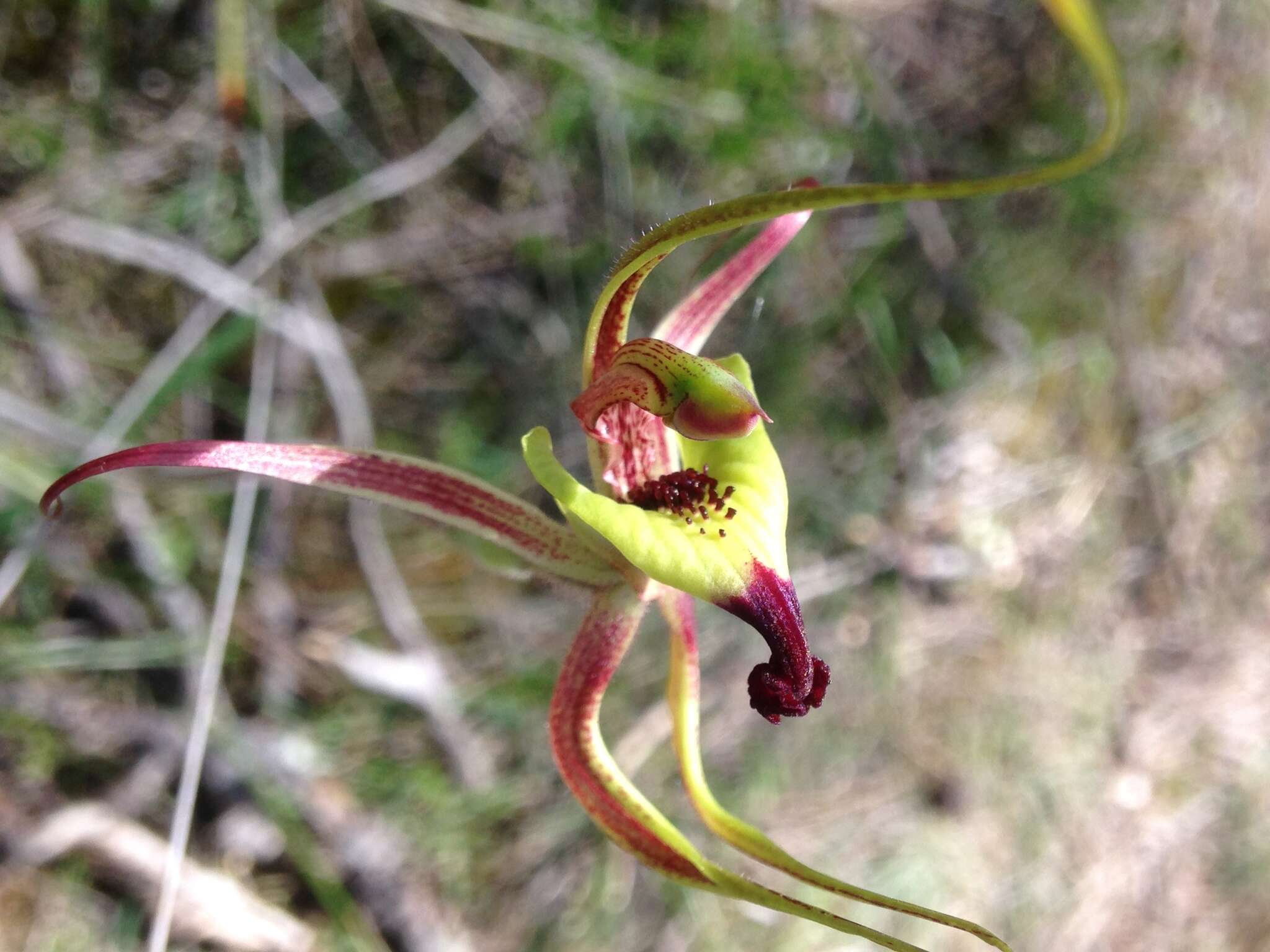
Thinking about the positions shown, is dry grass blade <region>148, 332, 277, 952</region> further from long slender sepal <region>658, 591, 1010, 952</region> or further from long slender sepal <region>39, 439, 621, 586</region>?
long slender sepal <region>658, 591, 1010, 952</region>

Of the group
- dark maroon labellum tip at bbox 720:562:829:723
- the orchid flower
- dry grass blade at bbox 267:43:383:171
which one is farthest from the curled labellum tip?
dry grass blade at bbox 267:43:383:171

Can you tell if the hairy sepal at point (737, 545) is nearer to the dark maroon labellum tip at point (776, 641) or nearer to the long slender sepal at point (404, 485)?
the dark maroon labellum tip at point (776, 641)

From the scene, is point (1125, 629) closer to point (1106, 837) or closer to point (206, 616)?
point (1106, 837)

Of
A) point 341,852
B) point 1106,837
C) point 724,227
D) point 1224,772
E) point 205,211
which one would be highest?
point 1224,772

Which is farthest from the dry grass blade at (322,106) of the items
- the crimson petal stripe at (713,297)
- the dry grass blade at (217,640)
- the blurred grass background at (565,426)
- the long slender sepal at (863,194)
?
the long slender sepal at (863,194)

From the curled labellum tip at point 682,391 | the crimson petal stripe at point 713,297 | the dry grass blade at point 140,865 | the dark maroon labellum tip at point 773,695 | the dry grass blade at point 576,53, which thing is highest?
the dry grass blade at point 576,53

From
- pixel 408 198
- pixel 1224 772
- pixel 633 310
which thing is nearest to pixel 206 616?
pixel 408 198

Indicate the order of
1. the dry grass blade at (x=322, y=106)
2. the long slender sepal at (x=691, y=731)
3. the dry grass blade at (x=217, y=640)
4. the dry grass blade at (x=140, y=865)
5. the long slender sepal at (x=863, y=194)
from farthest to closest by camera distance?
1. the dry grass blade at (x=322, y=106)
2. the dry grass blade at (x=140, y=865)
3. the dry grass blade at (x=217, y=640)
4. the long slender sepal at (x=691, y=731)
5. the long slender sepal at (x=863, y=194)
